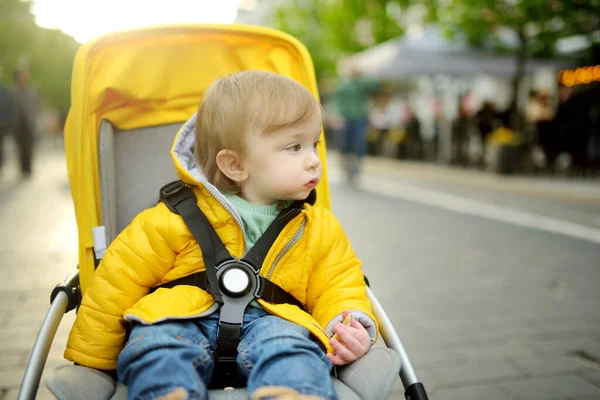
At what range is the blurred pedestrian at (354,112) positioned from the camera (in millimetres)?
10516

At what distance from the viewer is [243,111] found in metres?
1.91

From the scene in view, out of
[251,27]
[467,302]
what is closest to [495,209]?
[467,302]

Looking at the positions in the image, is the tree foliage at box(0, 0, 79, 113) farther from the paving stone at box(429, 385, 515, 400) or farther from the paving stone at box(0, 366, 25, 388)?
the paving stone at box(429, 385, 515, 400)

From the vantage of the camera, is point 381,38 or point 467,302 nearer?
point 467,302

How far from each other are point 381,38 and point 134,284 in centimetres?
2304

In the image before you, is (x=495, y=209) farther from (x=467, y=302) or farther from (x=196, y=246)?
(x=196, y=246)

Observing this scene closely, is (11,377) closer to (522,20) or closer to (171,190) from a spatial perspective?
(171,190)

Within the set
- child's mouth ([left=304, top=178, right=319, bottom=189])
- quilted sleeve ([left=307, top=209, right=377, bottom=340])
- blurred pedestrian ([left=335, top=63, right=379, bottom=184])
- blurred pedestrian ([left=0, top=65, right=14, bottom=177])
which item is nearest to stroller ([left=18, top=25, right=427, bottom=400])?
quilted sleeve ([left=307, top=209, right=377, bottom=340])

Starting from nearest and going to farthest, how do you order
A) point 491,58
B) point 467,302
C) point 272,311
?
1. point 272,311
2. point 467,302
3. point 491,58

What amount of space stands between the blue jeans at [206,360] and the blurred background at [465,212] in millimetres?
1160

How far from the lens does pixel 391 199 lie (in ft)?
29.2

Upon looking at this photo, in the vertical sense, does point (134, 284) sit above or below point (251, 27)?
below

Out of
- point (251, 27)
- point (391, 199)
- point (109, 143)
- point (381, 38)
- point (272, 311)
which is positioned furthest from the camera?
point (381, 38)

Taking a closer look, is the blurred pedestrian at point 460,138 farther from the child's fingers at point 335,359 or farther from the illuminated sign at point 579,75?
the child's fingers at point 335,359
